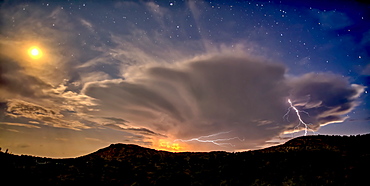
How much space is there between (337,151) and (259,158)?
6685 mm

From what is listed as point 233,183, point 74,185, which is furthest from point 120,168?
point 233,183

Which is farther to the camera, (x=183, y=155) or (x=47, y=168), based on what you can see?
(x=183, y=155)

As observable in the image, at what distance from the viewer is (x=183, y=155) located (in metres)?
22.8

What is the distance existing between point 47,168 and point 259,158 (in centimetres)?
1754

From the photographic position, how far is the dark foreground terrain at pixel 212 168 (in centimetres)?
1352

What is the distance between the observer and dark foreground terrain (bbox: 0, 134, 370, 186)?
44.3 ft

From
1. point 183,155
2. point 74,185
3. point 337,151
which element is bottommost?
point 74,185

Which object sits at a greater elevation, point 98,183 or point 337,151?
point 337,151

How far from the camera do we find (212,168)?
17.6 metres

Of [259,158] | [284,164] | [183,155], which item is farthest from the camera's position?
[183,155]

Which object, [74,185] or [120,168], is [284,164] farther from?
[74,185]

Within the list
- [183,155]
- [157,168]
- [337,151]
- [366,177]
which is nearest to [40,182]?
[157,168]

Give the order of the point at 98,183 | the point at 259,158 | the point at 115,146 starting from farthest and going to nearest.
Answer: the point at 115,146 → the point at 259,158 → the point at 98,183

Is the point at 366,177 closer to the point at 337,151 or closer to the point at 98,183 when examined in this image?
the point at 337,151
